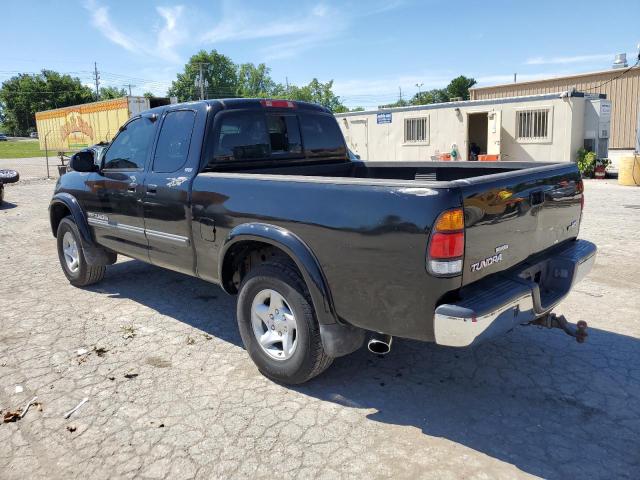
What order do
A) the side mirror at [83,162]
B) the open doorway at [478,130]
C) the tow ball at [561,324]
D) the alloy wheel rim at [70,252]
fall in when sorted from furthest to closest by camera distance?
the open doorway at [478,130]
the alloy wheel rim at [70,252]
the side mirror at [83,162]
the tow ball at [561,324]

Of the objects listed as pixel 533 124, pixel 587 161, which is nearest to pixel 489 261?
pixel 587 161

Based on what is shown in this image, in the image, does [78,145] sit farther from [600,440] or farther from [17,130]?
[17,130]

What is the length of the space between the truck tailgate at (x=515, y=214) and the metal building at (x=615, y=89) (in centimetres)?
2988

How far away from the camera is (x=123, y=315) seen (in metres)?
5.38

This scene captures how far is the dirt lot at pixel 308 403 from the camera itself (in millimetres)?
2914

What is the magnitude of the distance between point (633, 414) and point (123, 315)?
14.7 ft

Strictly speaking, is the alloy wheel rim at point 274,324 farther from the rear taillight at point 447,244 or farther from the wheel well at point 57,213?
the wheel well at point 57,213

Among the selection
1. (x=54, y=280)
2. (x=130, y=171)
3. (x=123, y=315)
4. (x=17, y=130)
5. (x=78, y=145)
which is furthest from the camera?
(x=17, y=130)

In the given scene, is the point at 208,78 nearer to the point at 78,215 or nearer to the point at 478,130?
the point at 478,130

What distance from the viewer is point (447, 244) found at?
2760 millimetres

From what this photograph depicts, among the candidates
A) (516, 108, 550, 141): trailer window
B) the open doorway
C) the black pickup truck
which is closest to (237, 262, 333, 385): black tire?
the black pickup truck

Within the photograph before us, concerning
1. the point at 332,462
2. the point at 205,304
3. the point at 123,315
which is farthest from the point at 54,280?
the point at 332,462

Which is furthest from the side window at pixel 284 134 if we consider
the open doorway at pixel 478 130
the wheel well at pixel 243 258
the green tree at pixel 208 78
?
the green tree at pixel 208 78

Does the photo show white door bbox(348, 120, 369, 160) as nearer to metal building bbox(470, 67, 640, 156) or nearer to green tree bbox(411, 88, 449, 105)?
metal building bbox(470, 67, 640, 156)
